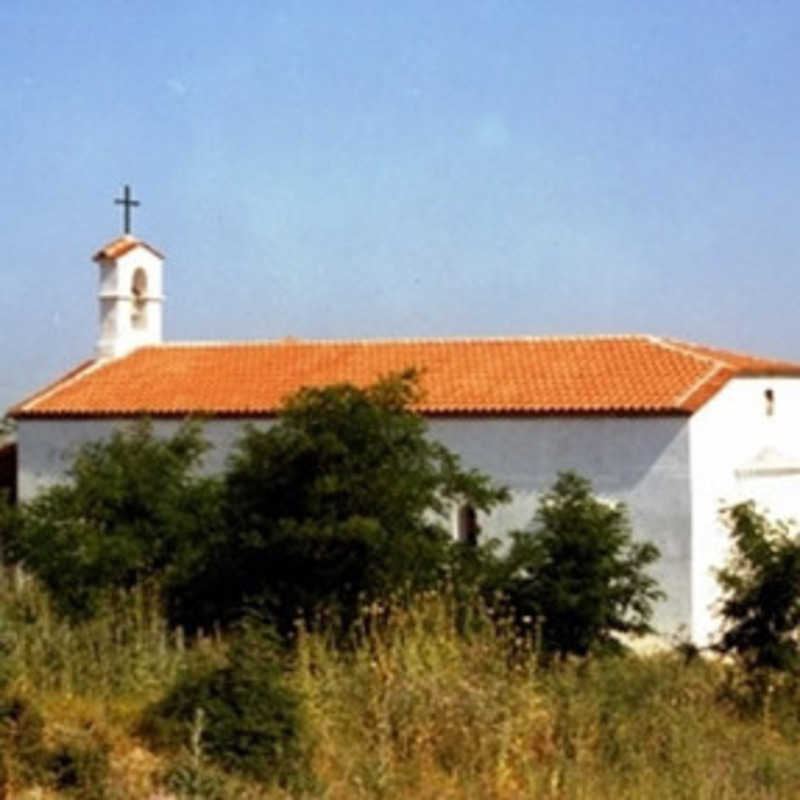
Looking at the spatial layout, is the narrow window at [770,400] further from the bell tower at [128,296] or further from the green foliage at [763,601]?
the green foliage at [763,601]

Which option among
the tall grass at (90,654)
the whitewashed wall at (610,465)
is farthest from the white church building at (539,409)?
the tall grass at (90,654)

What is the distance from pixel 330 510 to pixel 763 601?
15.3 feet

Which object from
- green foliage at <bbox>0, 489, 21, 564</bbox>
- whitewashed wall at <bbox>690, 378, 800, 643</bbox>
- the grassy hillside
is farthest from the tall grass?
whitewashed wall at <bbox>690, 378, 800, 643</bbox>

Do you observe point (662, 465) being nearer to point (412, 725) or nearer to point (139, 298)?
point (139, 298)

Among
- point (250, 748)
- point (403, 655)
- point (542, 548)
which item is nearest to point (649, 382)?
point (542, 548)

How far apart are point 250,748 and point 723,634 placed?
7.82 m

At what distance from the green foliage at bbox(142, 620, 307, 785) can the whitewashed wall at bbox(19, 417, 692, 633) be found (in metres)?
21.7

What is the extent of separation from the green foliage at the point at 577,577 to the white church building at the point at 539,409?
8.72 m

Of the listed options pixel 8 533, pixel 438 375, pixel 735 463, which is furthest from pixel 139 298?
pixel 8 533

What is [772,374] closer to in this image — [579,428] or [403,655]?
[579,428]

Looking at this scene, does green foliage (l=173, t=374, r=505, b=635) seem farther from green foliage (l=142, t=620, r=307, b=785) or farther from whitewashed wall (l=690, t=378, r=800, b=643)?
whitewashed wall (l=690, t=378, r=800, b=643)

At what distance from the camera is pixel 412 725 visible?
9.02 meters

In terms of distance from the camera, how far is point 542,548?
19625 millimetres

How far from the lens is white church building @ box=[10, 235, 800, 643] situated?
101ft
